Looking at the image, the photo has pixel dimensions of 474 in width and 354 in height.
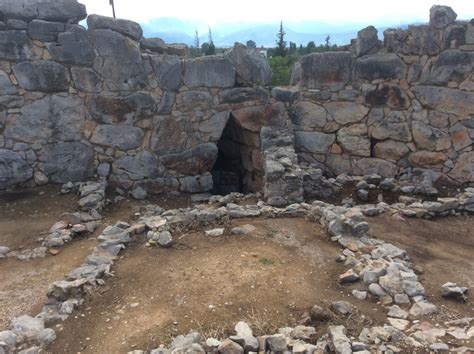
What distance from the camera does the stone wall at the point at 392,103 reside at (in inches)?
323

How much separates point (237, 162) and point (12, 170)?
15.3 ft

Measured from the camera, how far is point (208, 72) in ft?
28.4

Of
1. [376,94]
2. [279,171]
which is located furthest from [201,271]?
A: [376,94]

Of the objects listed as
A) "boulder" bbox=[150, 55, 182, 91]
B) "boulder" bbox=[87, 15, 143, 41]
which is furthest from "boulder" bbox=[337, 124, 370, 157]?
"boulder" bbox=[87, 15, 143, 41]

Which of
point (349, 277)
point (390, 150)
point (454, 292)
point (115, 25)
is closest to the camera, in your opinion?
point (454, 292)

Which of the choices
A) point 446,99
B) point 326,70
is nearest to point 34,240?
point 326,70

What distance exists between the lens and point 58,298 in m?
4.64

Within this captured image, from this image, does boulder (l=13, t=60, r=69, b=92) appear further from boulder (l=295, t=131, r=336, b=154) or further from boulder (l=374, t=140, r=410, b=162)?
boulder (l=374, t=140, r=410, b=162)

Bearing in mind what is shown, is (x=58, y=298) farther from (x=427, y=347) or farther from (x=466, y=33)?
(x=466, y=33)

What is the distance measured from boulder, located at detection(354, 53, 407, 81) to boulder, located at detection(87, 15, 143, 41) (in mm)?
4294

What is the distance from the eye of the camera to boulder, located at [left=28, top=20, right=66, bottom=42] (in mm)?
7891

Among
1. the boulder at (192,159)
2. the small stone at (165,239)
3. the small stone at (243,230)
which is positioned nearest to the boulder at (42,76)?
the boulder at (192,159)

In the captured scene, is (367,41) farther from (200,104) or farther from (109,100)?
(109,100)

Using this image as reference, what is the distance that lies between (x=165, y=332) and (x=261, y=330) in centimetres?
88
